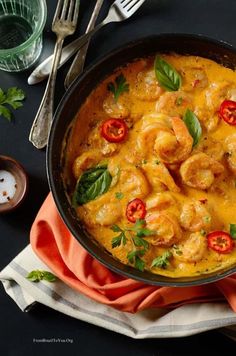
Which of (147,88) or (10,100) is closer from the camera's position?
(147,88)

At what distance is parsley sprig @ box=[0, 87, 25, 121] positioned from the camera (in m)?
4.78

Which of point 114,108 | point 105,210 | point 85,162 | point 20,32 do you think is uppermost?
point 20,32

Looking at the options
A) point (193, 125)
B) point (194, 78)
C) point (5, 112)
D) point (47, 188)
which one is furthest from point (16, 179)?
point (194, 78)

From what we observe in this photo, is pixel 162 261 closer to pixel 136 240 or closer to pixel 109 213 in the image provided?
pixel 136 240

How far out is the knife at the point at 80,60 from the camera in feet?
15.5

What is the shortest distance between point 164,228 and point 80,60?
1.36 m

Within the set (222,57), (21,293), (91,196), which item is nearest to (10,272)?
(21,293)

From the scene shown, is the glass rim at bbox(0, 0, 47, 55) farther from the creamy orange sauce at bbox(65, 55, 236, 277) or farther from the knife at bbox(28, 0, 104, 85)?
the creamy orange sauce at bbox(65, 55, 236, 277)

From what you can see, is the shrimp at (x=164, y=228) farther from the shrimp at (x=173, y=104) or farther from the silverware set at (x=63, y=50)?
the silverware set at (x=63, y=50)

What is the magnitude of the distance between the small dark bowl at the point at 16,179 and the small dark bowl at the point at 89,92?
0.33m

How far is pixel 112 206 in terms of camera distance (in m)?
4.28

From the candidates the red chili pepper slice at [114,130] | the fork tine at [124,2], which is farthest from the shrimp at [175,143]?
the fork tine at [124,2]

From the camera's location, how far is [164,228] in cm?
417

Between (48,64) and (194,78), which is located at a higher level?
(48,64)
